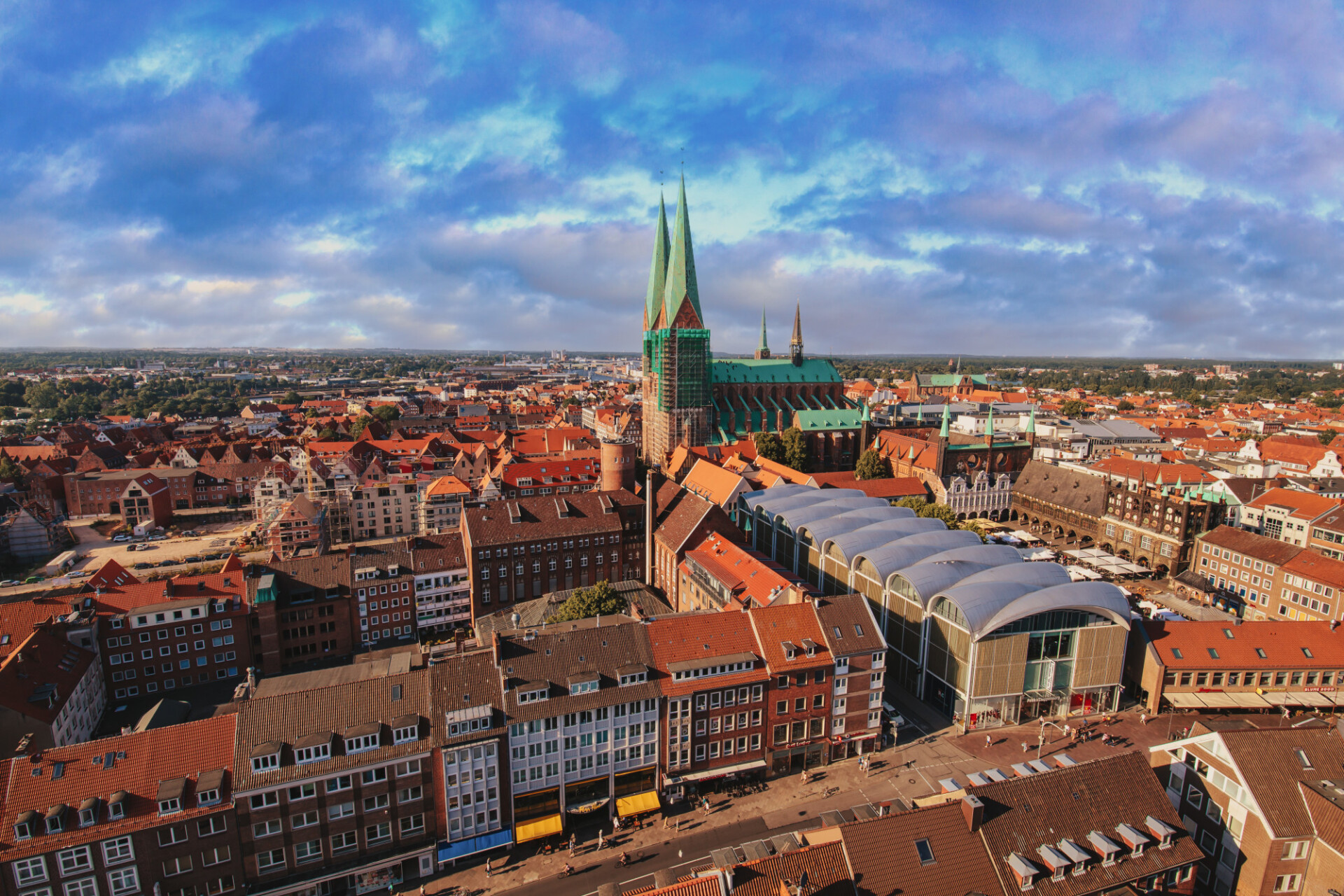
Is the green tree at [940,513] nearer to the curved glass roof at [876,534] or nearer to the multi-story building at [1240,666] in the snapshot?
the curved glass roof at [876,534]

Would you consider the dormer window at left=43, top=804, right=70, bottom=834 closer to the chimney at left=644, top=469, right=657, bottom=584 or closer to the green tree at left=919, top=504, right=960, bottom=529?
the chimney at left=644, top=469, right=657, bottom=584

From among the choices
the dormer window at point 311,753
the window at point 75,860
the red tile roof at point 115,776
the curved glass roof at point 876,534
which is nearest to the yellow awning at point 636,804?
the dormer window at point 311,753

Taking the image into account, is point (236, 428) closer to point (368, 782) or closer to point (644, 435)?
point (644, 435)

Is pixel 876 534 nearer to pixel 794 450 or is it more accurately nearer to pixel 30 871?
pixel 30 871

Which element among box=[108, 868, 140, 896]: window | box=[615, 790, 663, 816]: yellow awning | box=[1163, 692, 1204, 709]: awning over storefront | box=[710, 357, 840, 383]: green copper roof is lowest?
box=[615, 790, 663, 816]: yellow awning

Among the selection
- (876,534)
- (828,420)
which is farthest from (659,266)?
(876,534)

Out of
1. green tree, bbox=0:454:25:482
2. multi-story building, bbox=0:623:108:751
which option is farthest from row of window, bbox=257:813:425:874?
green tree, bbox=0:454:25:482
